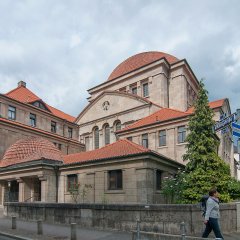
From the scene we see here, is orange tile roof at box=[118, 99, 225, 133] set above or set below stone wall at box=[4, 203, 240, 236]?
above

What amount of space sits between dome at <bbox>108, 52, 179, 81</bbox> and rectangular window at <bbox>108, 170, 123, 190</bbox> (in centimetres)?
3025

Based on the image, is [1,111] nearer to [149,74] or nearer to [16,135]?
[16,135]

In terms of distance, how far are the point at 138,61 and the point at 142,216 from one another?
43.8m

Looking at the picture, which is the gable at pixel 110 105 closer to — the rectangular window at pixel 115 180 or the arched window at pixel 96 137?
the arched window at pixel 96 137

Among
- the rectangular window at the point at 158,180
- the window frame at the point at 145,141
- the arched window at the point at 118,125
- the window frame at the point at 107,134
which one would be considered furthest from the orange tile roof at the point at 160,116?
the rectangular window at the point at 158,180

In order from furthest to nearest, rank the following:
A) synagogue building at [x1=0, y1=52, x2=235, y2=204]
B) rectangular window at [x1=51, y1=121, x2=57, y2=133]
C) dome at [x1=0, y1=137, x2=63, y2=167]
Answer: rectangular window at [x1=51, y1=121, x2=57, y2=133] → dome at [x1=0, y1=137, x2=63, y2=167] → synagogue building at [x1=0, y1=52, x2=235, y2=204]

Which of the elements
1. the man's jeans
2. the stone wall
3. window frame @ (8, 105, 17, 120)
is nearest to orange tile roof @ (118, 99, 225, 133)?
A: window frame @ (8, 105, 17, 120)

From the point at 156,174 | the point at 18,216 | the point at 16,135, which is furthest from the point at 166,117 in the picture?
the point at 18,216

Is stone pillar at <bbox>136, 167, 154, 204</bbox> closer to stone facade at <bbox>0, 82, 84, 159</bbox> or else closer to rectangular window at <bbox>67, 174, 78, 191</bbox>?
rectangular window at <bbox>67, 174, 78, 191</bbox>

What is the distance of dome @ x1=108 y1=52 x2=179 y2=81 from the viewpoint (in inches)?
2195

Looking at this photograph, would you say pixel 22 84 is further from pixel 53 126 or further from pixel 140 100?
pixel 140 100

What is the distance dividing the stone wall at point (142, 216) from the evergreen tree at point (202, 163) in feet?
18.5

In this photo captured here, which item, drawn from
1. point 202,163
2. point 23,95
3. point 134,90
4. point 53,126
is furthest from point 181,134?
point 23,95

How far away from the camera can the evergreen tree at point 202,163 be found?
22203 millimetres
